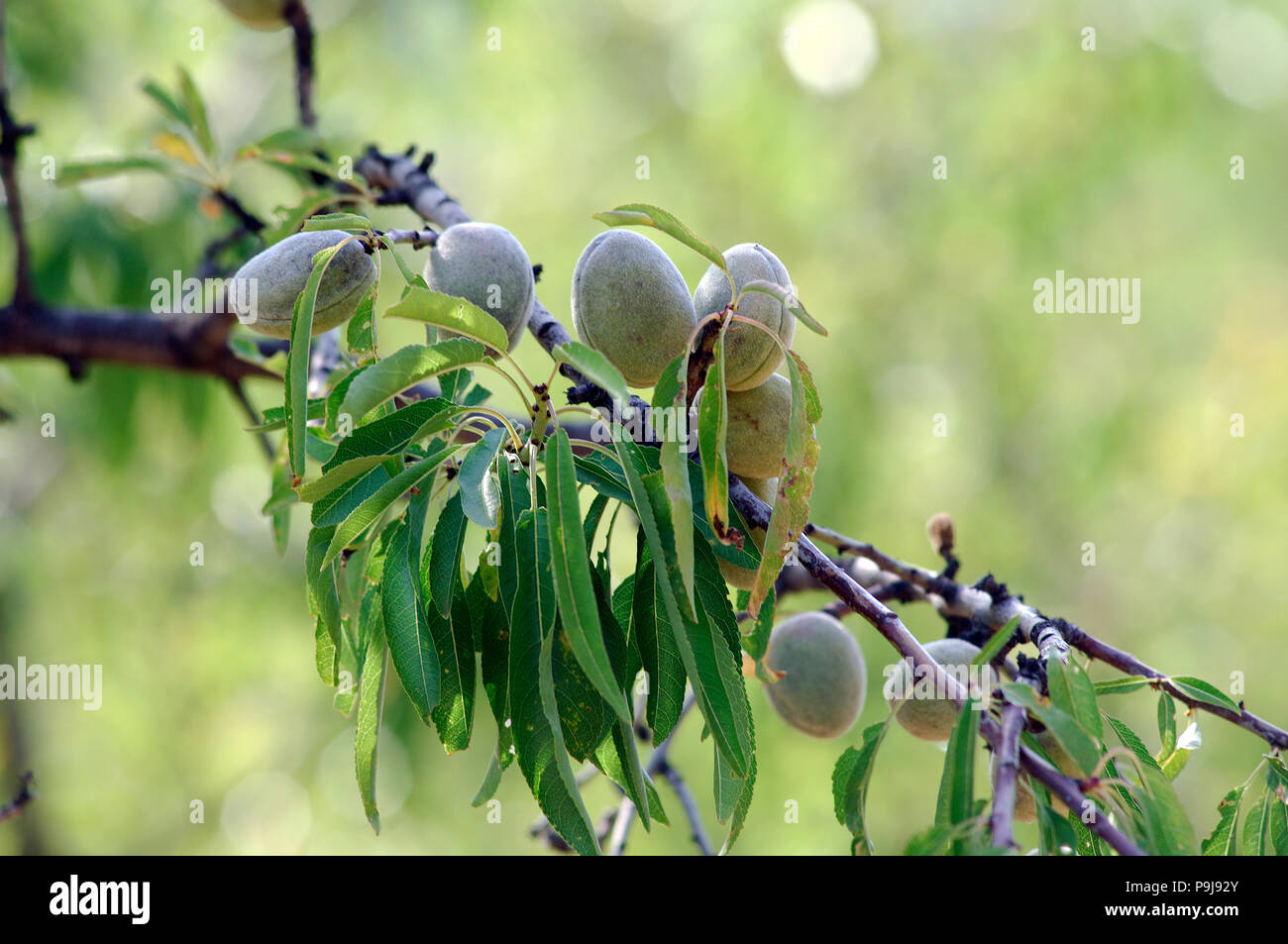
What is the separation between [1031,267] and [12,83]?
4.95m

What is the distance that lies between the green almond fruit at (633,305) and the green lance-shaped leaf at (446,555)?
0.30m

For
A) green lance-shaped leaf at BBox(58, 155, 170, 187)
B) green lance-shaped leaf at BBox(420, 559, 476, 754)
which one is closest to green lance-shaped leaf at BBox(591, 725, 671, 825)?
green lance-shaped leaf at BBox(420, 559, 476, 754)

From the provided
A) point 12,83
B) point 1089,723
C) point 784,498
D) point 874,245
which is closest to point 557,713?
point 784,498

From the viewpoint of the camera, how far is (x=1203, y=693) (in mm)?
1389

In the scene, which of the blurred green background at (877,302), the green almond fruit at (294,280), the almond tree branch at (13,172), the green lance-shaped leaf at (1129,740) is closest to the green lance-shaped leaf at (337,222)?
the green almond fruit at (294,280)

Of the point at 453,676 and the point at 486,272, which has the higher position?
the point at 486,272

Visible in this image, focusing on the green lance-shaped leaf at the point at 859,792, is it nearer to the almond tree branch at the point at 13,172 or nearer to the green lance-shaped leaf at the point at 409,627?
the green lance-shaped leaf at the point at 409,627

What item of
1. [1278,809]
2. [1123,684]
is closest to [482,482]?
[1123,684]

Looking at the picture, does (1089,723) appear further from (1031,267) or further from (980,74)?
(980,74)

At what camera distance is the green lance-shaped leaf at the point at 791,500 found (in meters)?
1.12

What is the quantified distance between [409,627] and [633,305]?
495 mm

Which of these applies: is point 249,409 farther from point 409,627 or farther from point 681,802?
point 409,627

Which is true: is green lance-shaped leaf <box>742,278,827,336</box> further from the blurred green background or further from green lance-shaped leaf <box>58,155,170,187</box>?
the blurred green background

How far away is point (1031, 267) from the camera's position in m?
5.74
